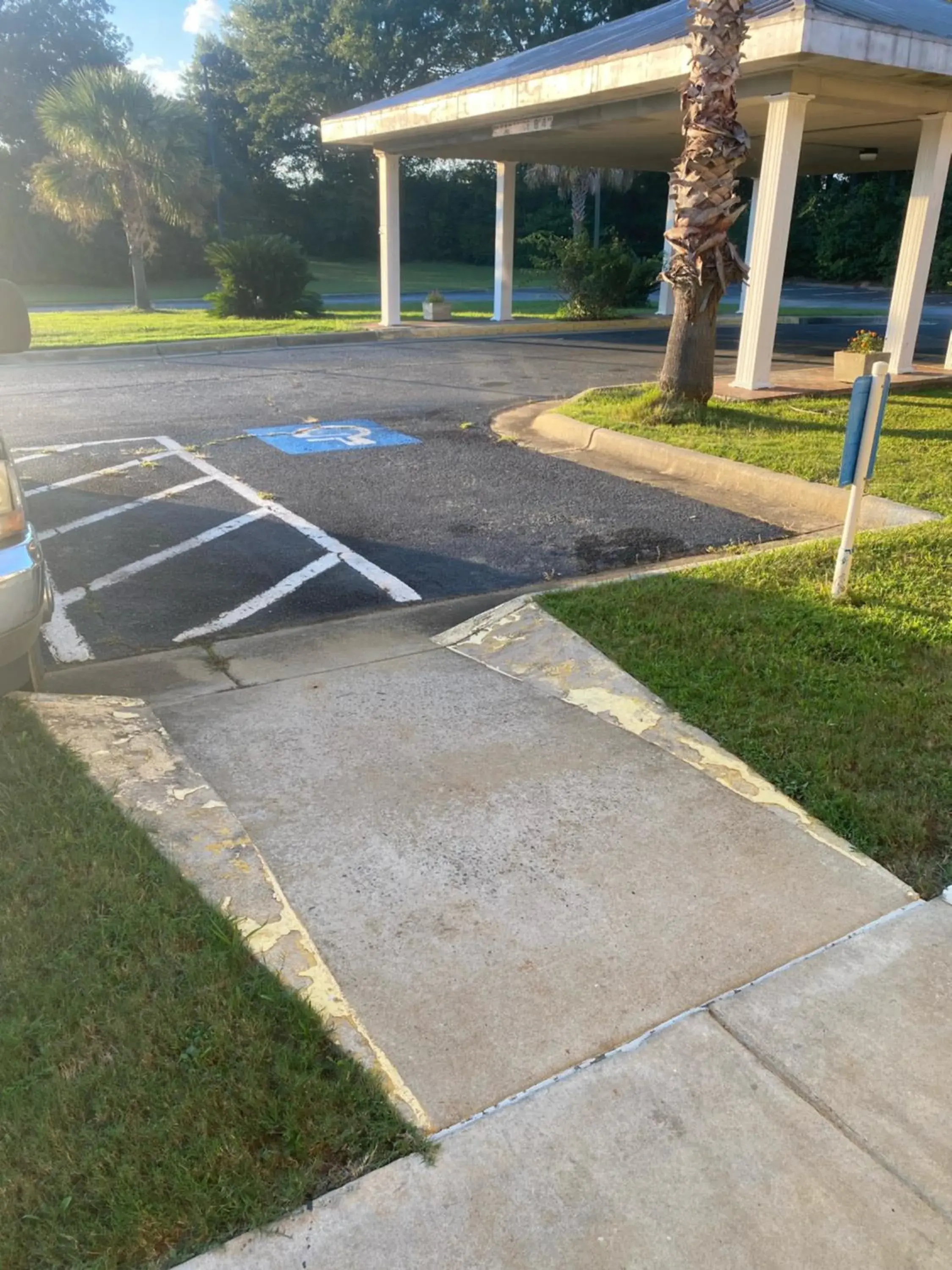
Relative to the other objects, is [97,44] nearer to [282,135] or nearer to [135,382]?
[282,135]

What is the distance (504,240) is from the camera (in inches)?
840

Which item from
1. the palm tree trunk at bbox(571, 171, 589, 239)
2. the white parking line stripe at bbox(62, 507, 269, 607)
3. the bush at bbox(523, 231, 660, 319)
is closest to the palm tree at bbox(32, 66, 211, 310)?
the bush at bbox(523, 231, 660, 319)

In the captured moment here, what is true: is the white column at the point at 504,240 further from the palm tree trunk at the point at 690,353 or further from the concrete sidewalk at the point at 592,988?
the concrete sidewalk at the point at 592,988

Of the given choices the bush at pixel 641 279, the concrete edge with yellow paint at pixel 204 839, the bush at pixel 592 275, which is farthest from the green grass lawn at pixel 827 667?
the bush at pixel 641 279

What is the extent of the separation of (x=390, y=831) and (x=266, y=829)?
0.43 meters

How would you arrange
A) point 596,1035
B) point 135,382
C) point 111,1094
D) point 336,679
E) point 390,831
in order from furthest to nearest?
point 135,382 < point 336,679 < point 390,831 < point 596,1035 < point 111,1094

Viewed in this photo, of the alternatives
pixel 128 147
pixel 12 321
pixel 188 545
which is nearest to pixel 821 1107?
pixel 12 321

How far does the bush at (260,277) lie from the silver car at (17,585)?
19948 mm

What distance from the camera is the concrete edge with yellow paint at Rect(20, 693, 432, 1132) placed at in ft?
8.34

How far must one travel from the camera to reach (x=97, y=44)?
4819 cm

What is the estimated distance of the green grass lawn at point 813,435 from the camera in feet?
25.0

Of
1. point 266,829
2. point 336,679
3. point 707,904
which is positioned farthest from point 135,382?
point 707,904

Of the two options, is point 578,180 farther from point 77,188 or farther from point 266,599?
point 266,599

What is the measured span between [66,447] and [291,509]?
326 cm
